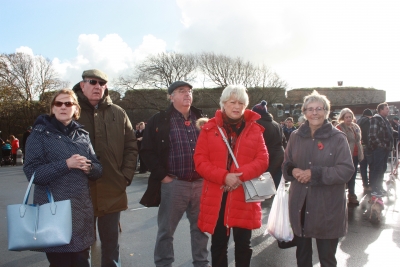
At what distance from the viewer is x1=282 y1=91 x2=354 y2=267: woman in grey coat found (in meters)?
3.16

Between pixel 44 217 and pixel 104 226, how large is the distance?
0.93 meters

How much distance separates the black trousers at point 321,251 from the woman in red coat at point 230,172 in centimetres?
46

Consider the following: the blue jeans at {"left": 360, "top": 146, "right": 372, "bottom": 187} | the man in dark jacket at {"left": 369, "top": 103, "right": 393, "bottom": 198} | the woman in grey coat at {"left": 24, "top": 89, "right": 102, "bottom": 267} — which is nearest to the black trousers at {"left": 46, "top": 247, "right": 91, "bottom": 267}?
the woman in grey coat at {"left": 24, "top": 89, "right": 102, "bottom": 267}

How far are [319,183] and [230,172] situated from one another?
0.80 m

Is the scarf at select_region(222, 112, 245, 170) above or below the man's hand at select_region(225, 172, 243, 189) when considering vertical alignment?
above

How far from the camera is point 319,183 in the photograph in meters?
3.18

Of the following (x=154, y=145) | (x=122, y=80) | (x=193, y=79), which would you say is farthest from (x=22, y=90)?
(x=154, y=145)

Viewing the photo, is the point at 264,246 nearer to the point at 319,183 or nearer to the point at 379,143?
the point at 319,183

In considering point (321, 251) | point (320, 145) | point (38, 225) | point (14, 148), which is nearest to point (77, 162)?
point (38, 225)

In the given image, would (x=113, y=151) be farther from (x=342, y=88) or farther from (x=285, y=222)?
(x=342, y=88)

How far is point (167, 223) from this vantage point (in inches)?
145

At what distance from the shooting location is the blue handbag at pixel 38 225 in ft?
8.27

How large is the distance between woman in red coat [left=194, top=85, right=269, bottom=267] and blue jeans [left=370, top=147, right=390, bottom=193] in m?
4.41

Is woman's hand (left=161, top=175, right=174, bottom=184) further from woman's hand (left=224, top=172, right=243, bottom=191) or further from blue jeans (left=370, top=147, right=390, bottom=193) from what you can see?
blue jeans (left=370, top=147, right=390, bottom=193)
